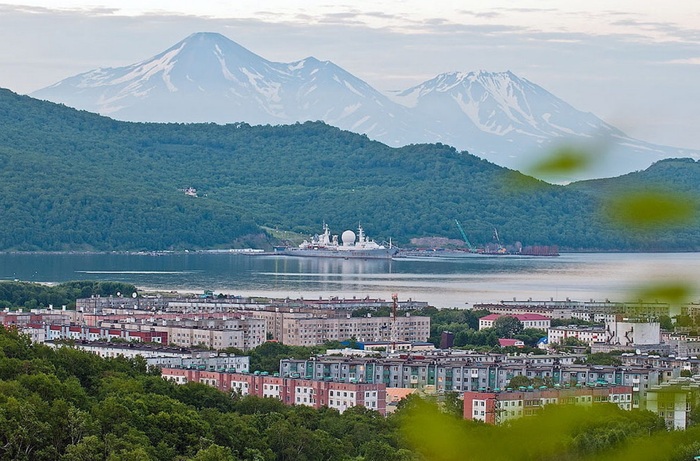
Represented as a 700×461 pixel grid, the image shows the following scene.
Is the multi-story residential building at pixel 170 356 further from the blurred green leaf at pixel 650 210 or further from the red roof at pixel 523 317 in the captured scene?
the blurred green leaf at pixel 650 210

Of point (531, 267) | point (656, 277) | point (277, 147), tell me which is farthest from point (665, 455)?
point (277, 147)

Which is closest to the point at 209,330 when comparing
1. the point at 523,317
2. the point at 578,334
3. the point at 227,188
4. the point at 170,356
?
the point at 578,334

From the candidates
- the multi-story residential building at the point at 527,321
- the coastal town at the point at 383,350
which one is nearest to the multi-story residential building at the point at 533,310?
the coastal town at the point at 383,350

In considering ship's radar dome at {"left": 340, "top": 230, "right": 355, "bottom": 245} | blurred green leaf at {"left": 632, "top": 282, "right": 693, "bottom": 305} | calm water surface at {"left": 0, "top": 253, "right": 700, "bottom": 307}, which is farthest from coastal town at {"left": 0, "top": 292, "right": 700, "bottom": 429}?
ship's radar dome at {"left": 340, "top": 230, "right": 355, "bottom": 245}

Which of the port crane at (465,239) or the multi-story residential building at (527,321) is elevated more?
the port crane at (465,239)

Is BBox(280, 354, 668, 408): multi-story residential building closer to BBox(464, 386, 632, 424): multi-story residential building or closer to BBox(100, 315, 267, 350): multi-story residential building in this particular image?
BBox(464, 386, 632, 424): multi-story residential building

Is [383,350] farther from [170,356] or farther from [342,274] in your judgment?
[342,274]

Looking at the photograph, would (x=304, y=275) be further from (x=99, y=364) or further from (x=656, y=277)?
(x=656, y=277)
